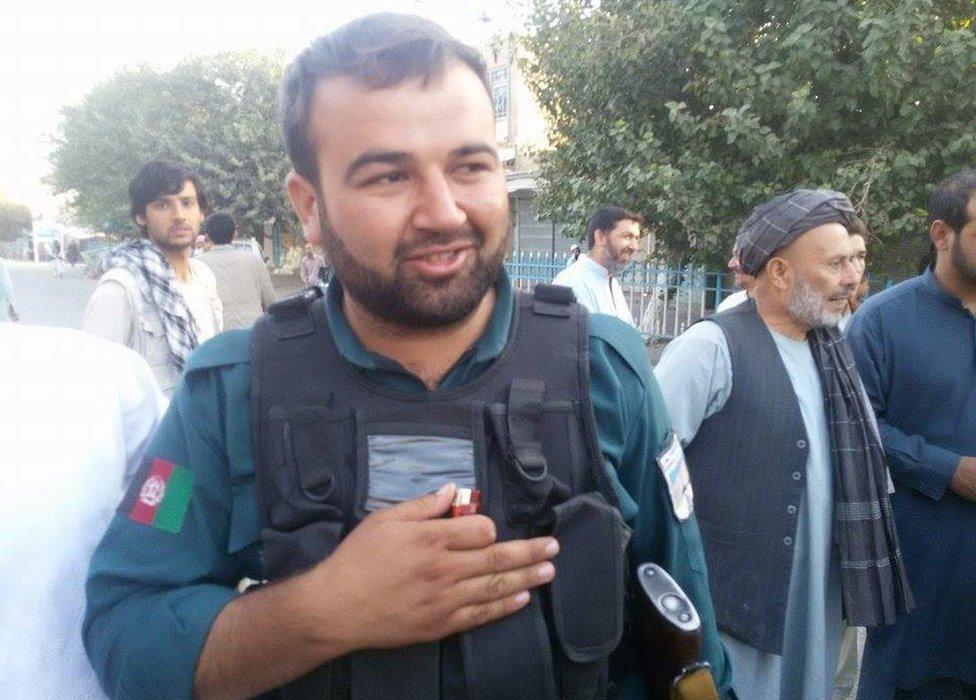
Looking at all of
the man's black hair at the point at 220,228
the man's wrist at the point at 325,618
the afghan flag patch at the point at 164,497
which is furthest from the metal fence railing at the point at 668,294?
the man's wrist at the point at 325,618

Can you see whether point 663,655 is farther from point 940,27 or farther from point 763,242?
point 940,27

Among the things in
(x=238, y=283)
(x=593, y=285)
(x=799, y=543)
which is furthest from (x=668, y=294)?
(x=799, y=543)

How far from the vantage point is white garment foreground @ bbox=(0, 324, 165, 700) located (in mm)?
1029

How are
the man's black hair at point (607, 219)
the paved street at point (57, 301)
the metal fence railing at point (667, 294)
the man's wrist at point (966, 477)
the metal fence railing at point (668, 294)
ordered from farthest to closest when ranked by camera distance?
the paved street at point (57, 301) < the metal fence railing at point (667, 294) < the metal fence railing at point (668, 294) < the man's black hair at point (607, 219) < the man's wrist at point (966, 477)

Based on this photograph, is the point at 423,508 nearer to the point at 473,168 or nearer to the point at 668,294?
the point at 473,168

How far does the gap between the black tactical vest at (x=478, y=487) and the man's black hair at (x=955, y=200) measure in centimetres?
212

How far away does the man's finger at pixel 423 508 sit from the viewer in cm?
101

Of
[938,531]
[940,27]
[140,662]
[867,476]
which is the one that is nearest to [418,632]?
[140,662]

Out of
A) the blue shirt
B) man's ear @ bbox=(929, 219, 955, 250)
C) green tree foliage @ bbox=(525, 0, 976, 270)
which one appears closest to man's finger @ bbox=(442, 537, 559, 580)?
the blue shirt

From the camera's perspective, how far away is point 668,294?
10.8m

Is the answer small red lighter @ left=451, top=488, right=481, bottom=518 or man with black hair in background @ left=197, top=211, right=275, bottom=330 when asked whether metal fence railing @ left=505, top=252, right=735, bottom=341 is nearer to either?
man with black hair in background @ left=197, top=211, right=275, bottom=330

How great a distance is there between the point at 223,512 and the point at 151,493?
107 mm

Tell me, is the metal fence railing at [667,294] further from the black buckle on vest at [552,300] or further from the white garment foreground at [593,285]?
the black buckle on vest at [552,300]

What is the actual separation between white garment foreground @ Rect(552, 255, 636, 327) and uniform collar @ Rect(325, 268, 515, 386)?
12.9 ft
